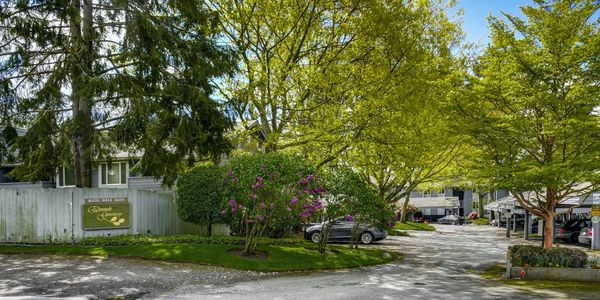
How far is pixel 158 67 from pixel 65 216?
258 inches

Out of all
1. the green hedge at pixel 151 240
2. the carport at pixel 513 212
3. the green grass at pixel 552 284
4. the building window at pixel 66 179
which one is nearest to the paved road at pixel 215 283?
the green grass at pixel 552 284

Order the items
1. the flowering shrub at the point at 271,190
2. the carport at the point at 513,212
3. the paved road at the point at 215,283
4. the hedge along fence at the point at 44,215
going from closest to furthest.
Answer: the paved road at the point at 215,283
the flowering shrub at the point at 271,190
the hedge along fence at the point at 44,215
the carport at the point at 513,212

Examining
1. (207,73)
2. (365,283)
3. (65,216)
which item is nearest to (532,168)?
(365,283)

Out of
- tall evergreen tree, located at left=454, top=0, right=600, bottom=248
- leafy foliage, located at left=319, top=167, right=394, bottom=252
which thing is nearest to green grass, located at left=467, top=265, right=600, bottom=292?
tall evergreen tree, located at left=454, top=0, right=600, bottom=248

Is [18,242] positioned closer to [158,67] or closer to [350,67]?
[158,67]

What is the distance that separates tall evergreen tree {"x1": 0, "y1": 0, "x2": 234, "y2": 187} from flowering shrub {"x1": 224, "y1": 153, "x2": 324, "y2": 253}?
2690 millimetres

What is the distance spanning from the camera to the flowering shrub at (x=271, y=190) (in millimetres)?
16375

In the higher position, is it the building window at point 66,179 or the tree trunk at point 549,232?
the building window at point 66,179

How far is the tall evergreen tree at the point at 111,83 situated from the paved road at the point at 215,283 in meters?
4.67

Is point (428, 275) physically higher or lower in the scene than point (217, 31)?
lower

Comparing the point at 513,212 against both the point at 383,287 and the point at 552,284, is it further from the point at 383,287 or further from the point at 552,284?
the point at 383,287

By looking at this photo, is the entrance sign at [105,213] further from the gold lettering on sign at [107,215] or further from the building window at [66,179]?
the building window at [66,179]

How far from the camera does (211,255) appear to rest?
54.0 ft

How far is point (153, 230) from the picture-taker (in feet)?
68.7
